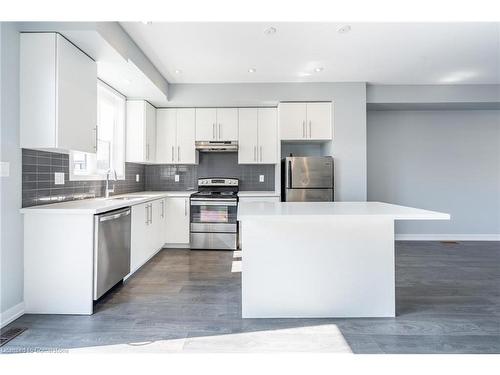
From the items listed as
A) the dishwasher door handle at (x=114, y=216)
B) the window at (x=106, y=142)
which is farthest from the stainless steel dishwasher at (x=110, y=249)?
→ the window at (x=106, y=142)

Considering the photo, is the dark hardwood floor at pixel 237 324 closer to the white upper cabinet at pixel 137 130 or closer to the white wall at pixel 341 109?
the white wall at pixel 341 109

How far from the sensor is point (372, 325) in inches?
84.9

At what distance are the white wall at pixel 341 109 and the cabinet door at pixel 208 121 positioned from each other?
35 cm

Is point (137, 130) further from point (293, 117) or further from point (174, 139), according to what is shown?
point (293, 117)

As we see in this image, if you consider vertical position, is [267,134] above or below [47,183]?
above

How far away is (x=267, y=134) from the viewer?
4.63m

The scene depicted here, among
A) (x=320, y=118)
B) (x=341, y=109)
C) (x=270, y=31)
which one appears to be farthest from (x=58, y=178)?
(x=341, y=109)

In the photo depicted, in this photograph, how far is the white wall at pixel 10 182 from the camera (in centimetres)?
211

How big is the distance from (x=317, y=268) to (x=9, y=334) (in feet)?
7.29

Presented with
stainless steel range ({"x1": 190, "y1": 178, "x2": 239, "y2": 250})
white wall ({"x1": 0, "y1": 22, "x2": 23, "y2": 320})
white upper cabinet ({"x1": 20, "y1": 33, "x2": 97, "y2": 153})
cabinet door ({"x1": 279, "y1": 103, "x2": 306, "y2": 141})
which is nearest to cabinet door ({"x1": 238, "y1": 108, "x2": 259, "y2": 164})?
cabinet door ({"x1": 279, "y1": 103, "x2": 306, "y2": 141})

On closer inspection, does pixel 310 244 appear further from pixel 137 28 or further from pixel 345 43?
pixel 137 28

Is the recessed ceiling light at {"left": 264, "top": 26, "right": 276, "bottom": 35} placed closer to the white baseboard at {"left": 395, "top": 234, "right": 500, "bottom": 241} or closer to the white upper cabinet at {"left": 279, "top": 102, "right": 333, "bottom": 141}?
the white upper cabinet at {"left": 279, "top": 102, "right": 333, "bottom": 141}

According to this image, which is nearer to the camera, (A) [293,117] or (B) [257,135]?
(A) [293,117]

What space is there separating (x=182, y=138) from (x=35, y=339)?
10.9ft
